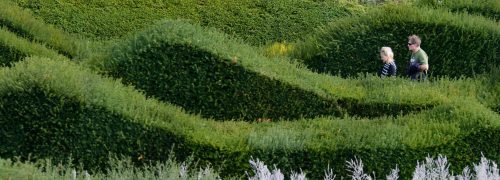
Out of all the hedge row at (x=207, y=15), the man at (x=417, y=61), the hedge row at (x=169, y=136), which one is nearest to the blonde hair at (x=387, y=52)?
the man at (x=417, y=61)

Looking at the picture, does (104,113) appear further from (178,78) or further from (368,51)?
(368,51)

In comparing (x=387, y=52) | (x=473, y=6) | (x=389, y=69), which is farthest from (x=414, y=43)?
(x=473, y=6)

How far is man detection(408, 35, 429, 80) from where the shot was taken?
12203 mm

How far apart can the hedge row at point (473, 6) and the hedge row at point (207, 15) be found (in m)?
3.92

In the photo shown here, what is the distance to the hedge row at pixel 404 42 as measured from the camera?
1336 cm

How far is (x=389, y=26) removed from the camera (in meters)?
13.9

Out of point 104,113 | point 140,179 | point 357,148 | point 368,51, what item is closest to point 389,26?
point 368,51

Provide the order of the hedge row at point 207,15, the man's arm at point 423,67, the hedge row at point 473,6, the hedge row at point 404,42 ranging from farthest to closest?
the hedge row at point 207,15, the hedge row at point 473,6, the hedge row at point 404,42, the man's arm at point 423,67

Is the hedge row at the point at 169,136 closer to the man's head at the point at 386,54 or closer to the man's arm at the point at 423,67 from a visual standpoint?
the man's arm at the point at 423,67

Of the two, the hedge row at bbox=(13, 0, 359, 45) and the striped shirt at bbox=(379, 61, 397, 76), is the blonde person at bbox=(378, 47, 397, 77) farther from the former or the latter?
the hedge row at bbox=(13, 0, 359, 45)

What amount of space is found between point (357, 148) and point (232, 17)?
1059 cm

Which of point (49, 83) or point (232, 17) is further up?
point (49, 83)

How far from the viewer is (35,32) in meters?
14.7

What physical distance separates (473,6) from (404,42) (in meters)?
2.26
